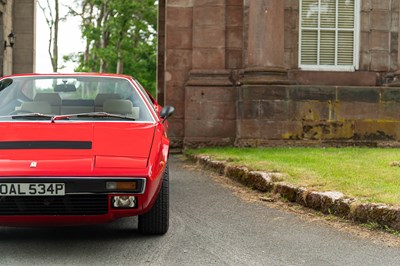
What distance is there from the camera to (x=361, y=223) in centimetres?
585

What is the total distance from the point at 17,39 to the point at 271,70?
15242 millimetres

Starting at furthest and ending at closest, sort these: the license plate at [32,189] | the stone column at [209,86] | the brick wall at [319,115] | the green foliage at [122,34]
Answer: the green foliage at [122,34] < the stone column at [209,86] < the brick wall at [319,115] < the license plate at [32,189]

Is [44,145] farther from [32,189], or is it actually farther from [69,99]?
[69,99]

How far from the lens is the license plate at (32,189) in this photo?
456 cm

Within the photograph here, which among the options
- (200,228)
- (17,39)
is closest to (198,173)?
(200,228)

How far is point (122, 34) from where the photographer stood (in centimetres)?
3697

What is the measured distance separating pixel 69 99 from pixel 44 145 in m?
1.31

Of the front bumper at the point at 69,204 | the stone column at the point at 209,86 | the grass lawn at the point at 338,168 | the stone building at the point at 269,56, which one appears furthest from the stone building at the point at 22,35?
the front bumper at the point at 69,204

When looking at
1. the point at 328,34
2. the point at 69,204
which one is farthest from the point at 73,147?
the point at 328,34

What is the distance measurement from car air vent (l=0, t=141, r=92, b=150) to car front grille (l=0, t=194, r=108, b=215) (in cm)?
50

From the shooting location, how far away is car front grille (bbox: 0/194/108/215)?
4602 millimetres

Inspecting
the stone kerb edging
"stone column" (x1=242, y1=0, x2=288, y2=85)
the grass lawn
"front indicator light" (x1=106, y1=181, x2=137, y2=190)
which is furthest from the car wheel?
"stone column" (x1=242, y1=0, x2=288, y2=85)

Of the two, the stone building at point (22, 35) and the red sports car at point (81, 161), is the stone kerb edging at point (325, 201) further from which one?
the stone building at point (22, 35)

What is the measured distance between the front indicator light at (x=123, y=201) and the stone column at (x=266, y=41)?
9.72 meters
